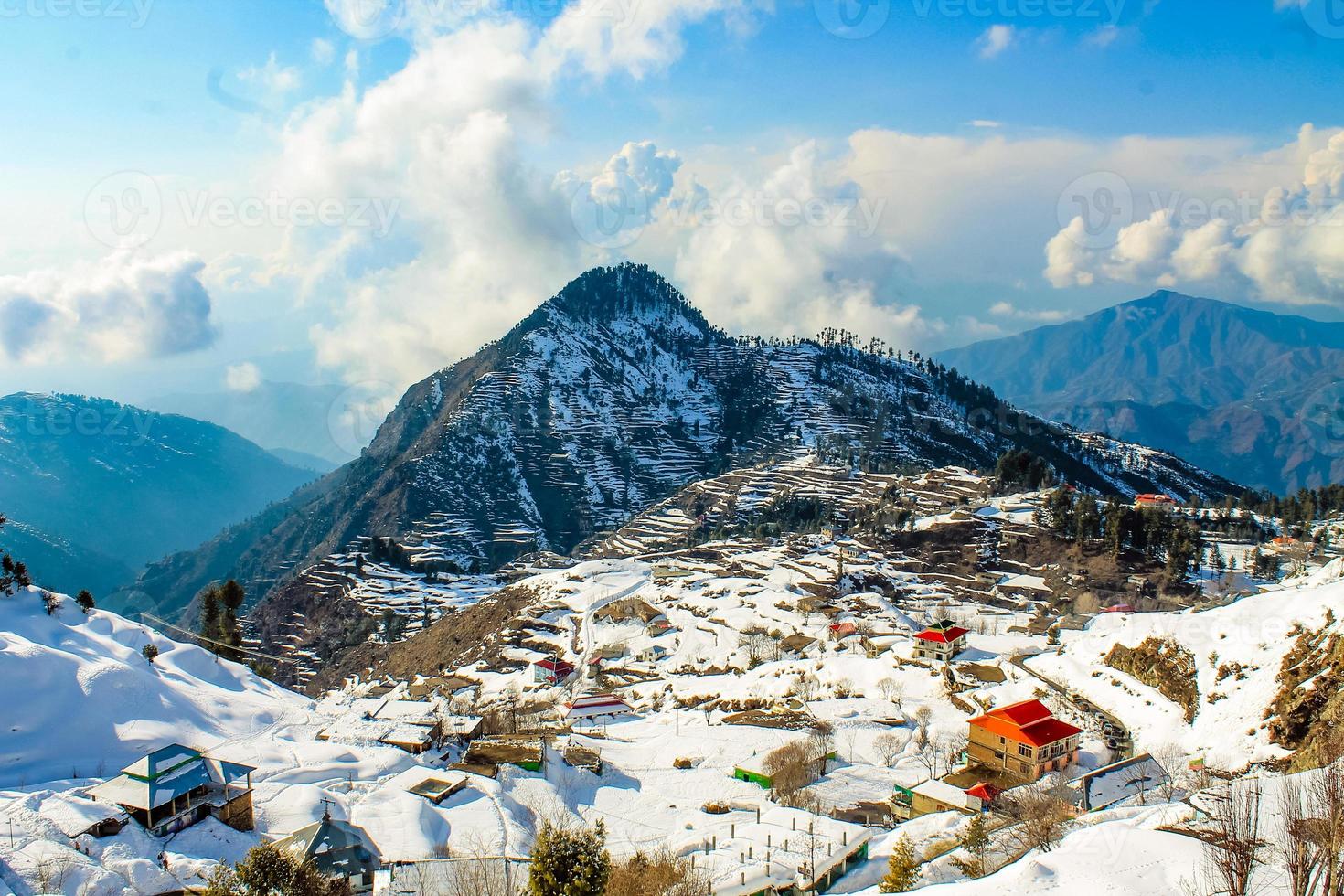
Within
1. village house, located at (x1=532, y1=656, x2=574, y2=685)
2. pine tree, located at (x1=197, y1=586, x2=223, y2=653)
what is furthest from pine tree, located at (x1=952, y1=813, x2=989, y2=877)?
pine tree, located at (x1=197, y1=586, x2=223, y2=653)

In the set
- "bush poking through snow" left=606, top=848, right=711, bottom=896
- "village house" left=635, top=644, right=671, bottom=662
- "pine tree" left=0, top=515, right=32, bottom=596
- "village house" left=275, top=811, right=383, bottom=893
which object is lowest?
"village house" left=635, top=644, right=671, bottom=662

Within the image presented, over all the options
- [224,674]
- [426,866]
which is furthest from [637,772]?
[224,674]

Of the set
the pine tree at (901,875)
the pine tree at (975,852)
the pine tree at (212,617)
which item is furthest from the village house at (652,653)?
the pine tree at (901,875)

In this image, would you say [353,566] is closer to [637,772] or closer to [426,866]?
[637,772]

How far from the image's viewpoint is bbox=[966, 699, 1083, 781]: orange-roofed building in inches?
1409

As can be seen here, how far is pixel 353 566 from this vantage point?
404ft

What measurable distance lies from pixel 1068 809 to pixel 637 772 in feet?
64.0

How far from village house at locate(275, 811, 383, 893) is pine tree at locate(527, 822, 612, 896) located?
7032mm

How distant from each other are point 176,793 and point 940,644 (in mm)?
46801

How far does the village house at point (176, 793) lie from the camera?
23812 millimetres

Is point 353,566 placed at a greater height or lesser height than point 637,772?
greater

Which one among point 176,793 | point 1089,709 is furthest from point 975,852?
point 176,793

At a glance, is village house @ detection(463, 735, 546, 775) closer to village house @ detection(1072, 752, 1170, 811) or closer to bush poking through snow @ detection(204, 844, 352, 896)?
bush poking through snow @ detection(204, 844, 352, 896)

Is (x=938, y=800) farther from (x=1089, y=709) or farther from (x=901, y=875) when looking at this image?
(x=1089, y=709)
